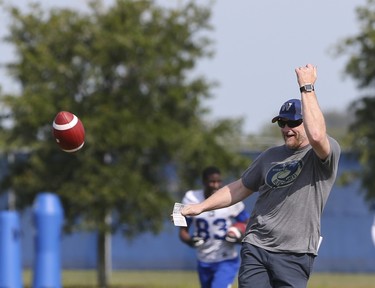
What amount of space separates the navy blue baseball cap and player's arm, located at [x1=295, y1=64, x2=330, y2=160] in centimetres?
24

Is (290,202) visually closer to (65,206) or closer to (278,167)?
(278,167)

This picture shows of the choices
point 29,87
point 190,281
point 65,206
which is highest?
point 29,87

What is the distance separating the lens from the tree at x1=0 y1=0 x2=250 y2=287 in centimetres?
2534

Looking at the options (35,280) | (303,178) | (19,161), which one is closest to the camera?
(303,178)

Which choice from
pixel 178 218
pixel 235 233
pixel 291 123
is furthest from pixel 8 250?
pixel 291 123

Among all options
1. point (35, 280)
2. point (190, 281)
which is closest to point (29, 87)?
point (190, 281)

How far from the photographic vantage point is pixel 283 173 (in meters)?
8.40

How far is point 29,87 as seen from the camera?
84.4 ft

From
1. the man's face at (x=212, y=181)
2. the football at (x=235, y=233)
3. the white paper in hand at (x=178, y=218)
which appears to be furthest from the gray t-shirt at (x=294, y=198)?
the man's face at (x=212, y=181)

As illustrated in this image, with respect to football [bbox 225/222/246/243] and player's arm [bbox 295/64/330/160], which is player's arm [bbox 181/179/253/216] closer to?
player's arm [bbox 295/64/330/160]

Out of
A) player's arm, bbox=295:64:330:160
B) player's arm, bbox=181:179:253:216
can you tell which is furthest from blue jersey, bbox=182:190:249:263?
player's arm, bbox=295:64:330:160

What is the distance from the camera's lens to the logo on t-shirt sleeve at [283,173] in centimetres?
836

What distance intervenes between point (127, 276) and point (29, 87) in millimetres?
7289

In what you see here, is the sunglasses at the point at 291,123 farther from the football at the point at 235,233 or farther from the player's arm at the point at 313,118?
the football at the point at 235,233
